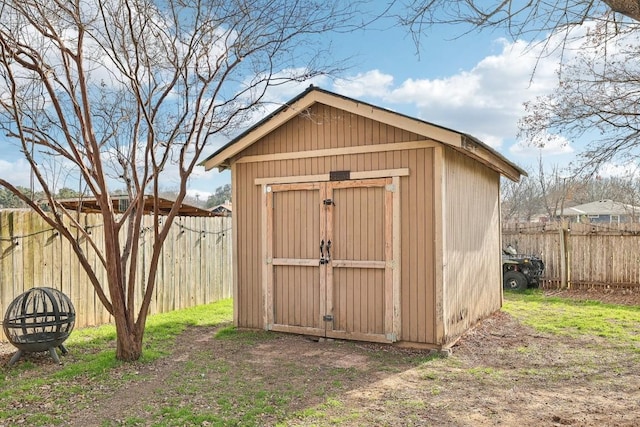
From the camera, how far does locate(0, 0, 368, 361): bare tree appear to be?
465 cm

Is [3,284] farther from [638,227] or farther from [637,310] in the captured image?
[638,227]

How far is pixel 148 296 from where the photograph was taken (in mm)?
4980

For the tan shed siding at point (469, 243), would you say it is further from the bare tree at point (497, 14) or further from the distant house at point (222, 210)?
the distant house at point (222, 210)

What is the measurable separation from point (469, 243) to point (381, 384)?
9.58 feet

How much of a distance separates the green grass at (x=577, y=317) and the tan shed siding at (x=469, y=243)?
680 mm

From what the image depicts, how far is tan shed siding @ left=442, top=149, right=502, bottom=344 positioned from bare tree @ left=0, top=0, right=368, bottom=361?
2260 millimetres

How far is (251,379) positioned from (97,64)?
4.01m

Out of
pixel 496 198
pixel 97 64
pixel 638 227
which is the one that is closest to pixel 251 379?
pixel 97 64

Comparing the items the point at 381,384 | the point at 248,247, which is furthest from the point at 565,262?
the point at 381,384

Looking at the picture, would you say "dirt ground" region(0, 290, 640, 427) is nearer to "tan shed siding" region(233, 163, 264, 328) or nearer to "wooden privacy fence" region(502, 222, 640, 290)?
"tan shed siding" region(233, 163, 264, 328)

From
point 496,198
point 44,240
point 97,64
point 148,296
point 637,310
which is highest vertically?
point 97,64

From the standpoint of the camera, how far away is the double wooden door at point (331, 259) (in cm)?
573

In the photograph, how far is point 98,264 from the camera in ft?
22.9

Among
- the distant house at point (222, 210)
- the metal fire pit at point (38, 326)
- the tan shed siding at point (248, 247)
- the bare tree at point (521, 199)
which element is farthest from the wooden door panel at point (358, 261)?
the bare tree at point (521, 199)
